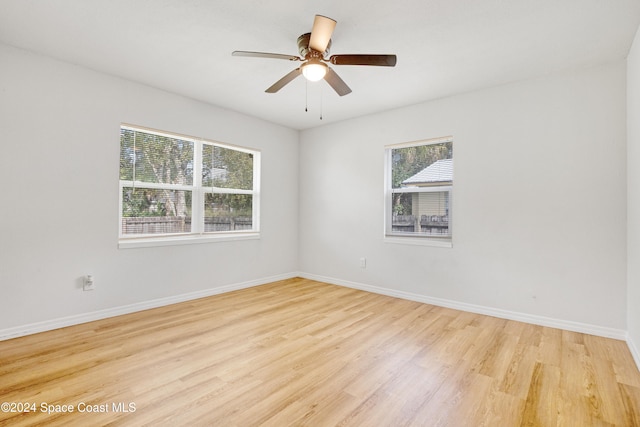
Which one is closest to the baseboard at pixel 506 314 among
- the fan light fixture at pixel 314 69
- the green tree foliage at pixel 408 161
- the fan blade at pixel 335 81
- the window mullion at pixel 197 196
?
the green tree foliage at pixel 408 161

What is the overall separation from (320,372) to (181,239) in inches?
102

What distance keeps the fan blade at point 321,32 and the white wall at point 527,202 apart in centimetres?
220

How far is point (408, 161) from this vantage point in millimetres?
4188

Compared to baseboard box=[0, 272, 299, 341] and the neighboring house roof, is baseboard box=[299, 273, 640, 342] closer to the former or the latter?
the neighboring house roof

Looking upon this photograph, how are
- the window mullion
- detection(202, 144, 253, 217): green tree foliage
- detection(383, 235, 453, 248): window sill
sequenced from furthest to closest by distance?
detection(202, 144, 253, 217): green tree foliage, the window mullion, detection(383, 235, 453, 248): window sill

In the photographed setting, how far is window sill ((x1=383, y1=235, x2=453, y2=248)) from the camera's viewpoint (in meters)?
3.77

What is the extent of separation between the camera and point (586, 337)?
9.24ft

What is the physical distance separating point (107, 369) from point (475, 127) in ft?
13.8

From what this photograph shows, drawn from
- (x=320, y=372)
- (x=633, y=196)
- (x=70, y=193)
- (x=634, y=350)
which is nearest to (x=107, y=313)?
(x=70, y=193)

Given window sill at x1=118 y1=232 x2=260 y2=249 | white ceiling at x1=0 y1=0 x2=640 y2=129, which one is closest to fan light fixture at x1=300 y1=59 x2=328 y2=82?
white ceiling at x1=0 y1=0 x2=640 y2=129

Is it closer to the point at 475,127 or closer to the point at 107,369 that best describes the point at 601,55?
the point at 475,127

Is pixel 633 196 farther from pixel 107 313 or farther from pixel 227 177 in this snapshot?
pixel 107 313

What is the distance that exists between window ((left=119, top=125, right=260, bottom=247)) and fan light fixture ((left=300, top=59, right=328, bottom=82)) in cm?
225

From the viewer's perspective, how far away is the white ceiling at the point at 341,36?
2145 millimetres
